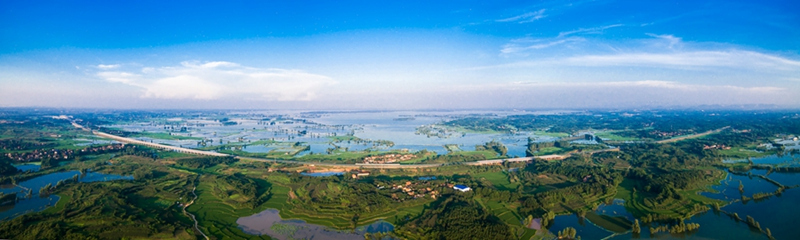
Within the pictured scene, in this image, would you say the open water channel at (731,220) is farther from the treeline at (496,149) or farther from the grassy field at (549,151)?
the treeline at (496,149)

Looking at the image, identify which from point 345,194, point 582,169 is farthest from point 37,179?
point 582,169

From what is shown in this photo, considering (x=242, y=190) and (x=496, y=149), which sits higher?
(x=242, y=190)

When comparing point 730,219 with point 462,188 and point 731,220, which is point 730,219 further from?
point 462,188

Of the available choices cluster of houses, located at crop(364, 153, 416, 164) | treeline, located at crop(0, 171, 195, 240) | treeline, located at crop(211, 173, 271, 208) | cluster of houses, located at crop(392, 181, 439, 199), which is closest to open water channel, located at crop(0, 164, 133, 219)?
treeline, located at crop(0, 171, 195, 240)

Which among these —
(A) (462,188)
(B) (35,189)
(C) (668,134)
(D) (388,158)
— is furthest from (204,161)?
(C) (668,134)

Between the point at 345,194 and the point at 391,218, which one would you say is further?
the point at 345,194

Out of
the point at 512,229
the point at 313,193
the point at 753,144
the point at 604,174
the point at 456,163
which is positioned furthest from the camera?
the point at 753,144

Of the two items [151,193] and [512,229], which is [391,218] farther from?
[151,193]
